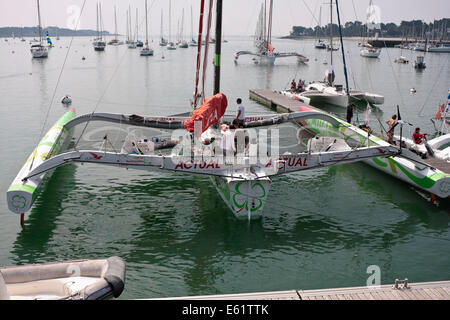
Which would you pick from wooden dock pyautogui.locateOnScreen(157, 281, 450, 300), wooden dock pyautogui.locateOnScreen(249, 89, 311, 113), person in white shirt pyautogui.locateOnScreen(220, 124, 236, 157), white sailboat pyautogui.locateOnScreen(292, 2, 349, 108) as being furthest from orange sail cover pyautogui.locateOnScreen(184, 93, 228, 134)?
white sailboat pyautogui.locateOnScreen(292, 2, 349, 108)

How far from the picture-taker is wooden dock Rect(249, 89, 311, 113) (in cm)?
2875

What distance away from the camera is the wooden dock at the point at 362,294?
24.2ft

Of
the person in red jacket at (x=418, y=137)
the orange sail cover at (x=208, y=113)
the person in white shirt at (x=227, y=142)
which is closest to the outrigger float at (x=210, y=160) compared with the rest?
the orange sail cover at (x=208, y=113)

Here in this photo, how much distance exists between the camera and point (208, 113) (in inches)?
502

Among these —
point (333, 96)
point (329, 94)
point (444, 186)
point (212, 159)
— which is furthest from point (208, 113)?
point (329, 94)

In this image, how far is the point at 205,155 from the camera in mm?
12164

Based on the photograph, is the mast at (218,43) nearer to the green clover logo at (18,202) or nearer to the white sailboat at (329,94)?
the green clover logo at (18,202)

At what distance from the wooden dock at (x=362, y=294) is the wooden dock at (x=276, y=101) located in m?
20.4

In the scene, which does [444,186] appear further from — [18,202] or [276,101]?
[276,101]

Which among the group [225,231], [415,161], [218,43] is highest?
[218,43]

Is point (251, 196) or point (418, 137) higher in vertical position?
point (418, 137)

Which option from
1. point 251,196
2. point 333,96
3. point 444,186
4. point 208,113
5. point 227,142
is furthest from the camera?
point 333,96

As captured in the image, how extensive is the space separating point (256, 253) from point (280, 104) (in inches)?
798

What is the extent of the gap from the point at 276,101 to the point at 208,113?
18.9 m
